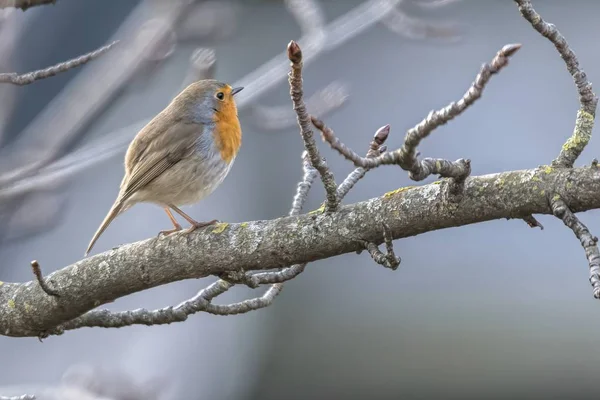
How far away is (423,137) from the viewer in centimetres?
215

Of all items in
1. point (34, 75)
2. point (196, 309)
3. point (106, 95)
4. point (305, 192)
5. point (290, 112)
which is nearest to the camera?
point (34, 75)

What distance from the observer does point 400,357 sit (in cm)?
637

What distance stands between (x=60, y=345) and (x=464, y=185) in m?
5.48

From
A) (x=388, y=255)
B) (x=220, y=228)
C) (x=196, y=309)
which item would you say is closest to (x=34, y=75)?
(x=220, y=228)

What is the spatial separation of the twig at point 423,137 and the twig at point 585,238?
0.26m

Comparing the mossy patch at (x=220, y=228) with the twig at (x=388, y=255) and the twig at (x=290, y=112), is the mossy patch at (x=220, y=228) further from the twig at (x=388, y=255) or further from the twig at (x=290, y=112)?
the twig at (x=290, y=112)

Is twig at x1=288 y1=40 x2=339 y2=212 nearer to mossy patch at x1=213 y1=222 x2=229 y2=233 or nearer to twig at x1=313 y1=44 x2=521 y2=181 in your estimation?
twig at x1=313 y1=44 x2=521 y2=181

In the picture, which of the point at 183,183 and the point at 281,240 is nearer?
the point at 281,240

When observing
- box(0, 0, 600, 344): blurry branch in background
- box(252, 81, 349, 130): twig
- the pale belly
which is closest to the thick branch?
box(0, 0, 600, 344): blurry branch in background

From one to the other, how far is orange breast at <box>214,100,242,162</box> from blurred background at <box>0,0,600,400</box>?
181mm

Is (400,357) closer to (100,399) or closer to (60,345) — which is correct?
(60,345)

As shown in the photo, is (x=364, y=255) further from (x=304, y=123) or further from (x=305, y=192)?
(x=304, y=123)

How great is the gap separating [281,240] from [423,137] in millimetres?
794

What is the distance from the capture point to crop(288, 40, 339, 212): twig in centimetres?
206
